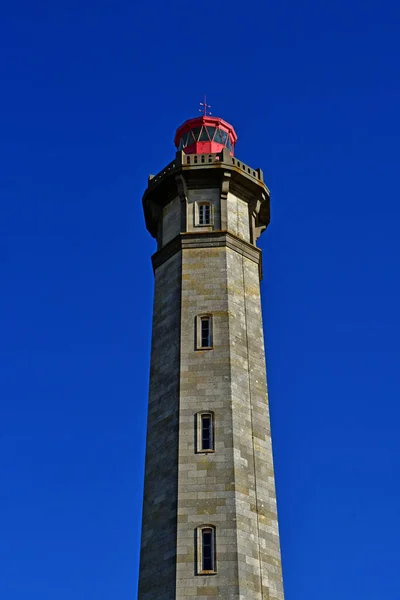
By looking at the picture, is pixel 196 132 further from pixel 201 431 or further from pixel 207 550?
pixel 207 550

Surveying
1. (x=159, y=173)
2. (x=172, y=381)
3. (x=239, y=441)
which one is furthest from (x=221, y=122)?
(x=239, y=441)

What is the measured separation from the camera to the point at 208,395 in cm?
3117

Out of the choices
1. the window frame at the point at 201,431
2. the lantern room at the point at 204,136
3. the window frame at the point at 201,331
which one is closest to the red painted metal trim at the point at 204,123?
the lantern room at the point at 204,136

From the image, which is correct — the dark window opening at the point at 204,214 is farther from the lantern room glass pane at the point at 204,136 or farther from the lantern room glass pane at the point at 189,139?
the lantern room glass pane at the point at 189,139

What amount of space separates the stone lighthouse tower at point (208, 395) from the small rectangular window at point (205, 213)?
Result: 0.15 ft

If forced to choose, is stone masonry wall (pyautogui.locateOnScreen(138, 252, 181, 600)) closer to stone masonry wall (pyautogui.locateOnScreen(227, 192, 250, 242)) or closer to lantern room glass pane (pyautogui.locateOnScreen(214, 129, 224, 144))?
→ stone masonry wall (pyautogui.locateOnScreen(227, 192, 250, 242))

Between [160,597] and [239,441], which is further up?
[239,441]

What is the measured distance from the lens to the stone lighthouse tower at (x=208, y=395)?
28.1 metres

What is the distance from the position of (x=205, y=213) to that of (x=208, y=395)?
8.63 m

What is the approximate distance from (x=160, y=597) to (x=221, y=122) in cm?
2198

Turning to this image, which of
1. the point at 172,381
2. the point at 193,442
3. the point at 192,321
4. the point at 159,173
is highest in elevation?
the point at 159,173

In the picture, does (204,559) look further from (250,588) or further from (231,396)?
(231,396)

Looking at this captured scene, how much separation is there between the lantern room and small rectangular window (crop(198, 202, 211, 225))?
404cm

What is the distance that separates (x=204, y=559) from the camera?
27.8 meters
